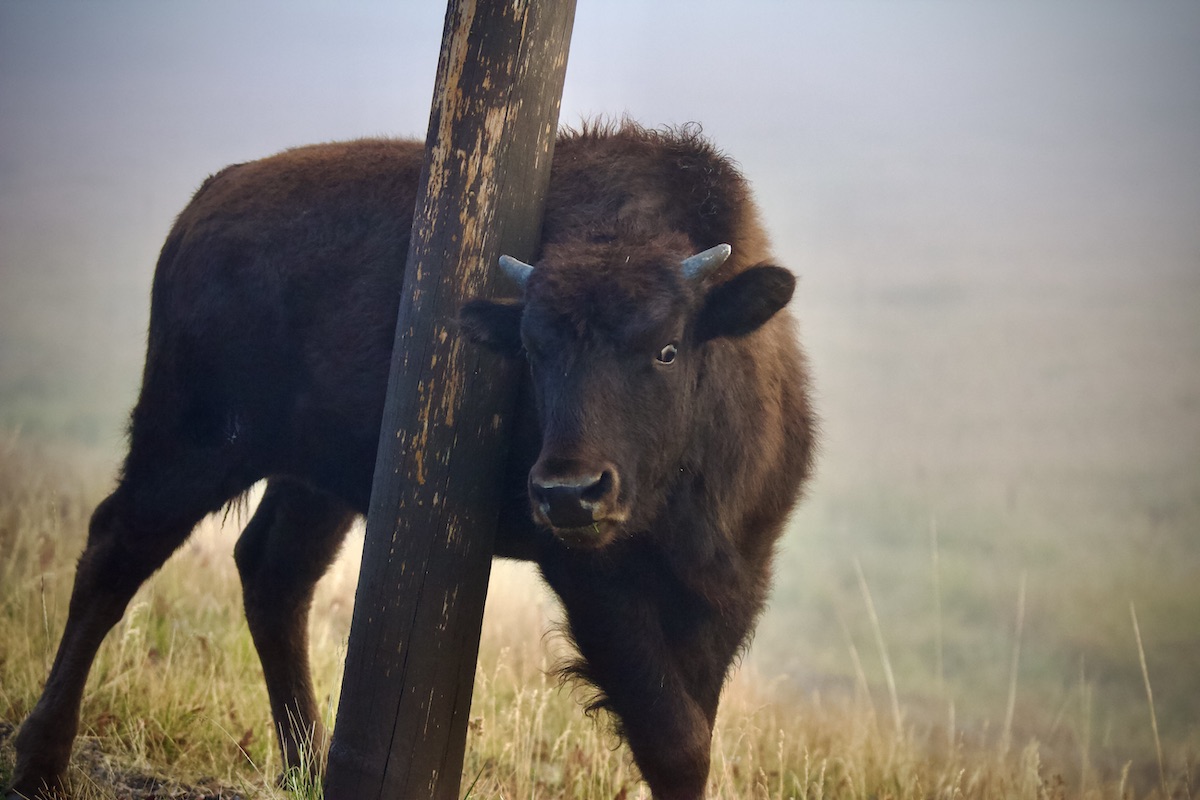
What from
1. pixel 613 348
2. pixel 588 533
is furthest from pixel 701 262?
pixel 588 533

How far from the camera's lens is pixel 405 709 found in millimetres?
3156

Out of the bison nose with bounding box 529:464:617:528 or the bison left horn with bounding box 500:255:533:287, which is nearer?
the bison nose with bounding box 529:464:617:528

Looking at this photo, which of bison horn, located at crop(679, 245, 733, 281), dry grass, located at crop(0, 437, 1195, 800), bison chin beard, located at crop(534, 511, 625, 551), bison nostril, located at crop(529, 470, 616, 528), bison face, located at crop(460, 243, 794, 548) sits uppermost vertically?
bison horn, located at crop(679, 245, 733, 281)

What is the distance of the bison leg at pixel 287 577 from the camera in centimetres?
496

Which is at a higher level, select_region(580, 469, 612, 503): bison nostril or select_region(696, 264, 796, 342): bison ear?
select_region(696, 264, 796, 342): bison ear

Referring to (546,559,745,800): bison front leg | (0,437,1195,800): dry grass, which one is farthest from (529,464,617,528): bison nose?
(0,437,1195,800): dry grass

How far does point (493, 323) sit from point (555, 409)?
0.33 meters

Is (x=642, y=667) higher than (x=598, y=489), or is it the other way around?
(x=598, y=489)

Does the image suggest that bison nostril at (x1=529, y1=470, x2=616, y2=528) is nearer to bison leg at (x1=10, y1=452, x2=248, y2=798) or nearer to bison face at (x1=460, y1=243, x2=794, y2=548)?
bison face at (x1=460, y1=243, x2=794, y2=548)

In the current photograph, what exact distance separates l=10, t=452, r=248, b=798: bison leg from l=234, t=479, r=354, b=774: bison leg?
531 millimetres

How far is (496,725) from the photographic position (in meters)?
5.37

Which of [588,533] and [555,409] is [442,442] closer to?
[555,409]

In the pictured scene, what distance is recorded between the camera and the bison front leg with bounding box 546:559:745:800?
11.7ft

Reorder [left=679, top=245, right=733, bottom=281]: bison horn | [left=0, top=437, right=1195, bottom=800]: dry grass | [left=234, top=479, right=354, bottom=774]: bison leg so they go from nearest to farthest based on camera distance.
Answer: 1. [left=679, top=245, right=733, bottom=281]: bison horn
2. [left=0, top=437, right=1195, bottom=800]: dry grass
3. [left=234, top=479, right=354, bottom=774]: bison leg
